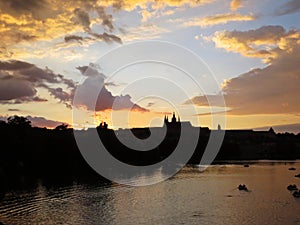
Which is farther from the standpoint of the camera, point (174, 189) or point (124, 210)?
point (174, 189)

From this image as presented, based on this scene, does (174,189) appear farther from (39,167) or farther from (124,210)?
(39,167)

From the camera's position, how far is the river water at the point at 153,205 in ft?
175

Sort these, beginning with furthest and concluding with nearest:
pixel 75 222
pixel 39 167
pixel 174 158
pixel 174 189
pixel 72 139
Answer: pixel 174 158 → pixel 72 139 → pixel 39 167 → pixel 174 189 → pixel 75 222

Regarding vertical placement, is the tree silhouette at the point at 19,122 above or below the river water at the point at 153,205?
above

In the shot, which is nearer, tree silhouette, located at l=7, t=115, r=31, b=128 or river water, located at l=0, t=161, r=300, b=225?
river water, located at l=0, t=161, r=300, b=225

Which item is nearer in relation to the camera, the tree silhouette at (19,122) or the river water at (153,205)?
the river water at (153,205)

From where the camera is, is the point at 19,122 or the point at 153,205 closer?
the point at 153,205

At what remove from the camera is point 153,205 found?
6444cm

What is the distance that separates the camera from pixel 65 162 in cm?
11988

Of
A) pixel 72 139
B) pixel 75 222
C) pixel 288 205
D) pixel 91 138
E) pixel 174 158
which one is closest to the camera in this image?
pixel 75 222

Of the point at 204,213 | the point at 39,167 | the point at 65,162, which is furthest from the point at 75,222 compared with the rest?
the point at 65,162

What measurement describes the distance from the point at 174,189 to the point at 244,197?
16.8 meters

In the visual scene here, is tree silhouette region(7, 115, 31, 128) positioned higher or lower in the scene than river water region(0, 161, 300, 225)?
higher

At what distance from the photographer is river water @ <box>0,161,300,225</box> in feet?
175
